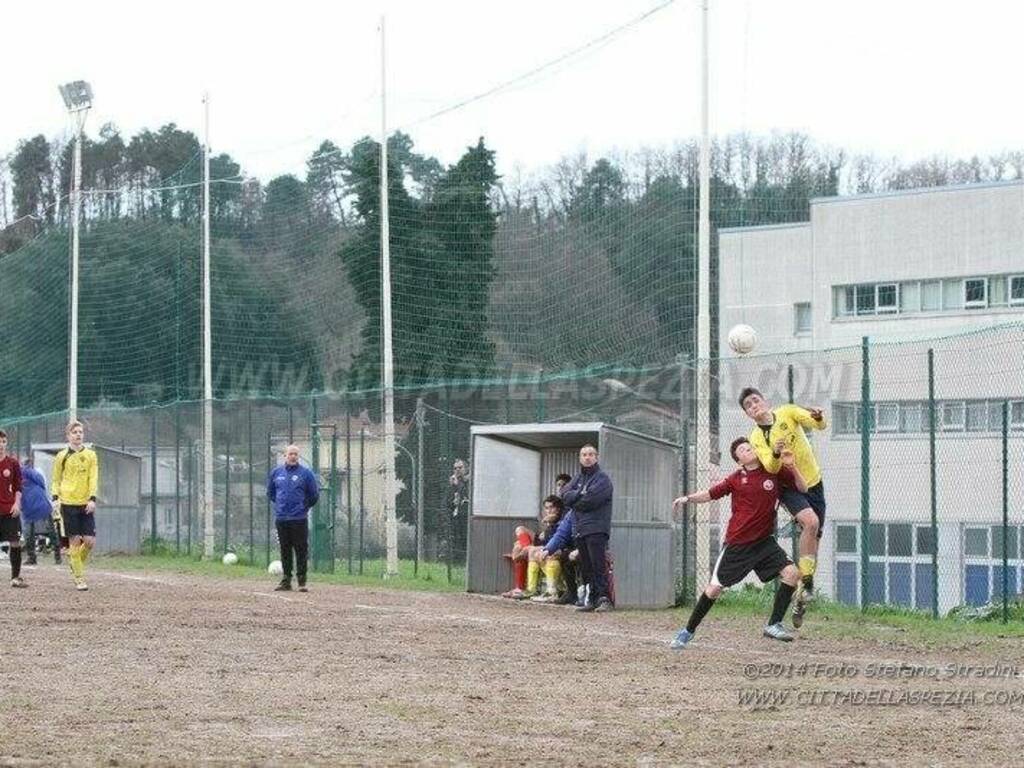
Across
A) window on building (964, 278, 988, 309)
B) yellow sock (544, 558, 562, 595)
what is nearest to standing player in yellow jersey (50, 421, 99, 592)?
yellow sock (544, 558, 562, 595)

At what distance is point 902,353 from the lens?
2889cm

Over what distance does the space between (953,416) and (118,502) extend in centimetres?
1520

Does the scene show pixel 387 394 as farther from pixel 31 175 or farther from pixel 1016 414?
pixel 31 175

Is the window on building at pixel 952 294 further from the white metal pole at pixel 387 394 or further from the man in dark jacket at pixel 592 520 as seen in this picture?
the man in dark jacket at pixel 592 520

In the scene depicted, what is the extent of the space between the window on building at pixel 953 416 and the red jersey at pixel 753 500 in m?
16.9

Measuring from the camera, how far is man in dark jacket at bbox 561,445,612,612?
65.1 ft

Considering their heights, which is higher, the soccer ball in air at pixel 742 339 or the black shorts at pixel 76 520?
the soccer ball in air at pixel 742 339

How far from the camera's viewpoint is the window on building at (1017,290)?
176ft

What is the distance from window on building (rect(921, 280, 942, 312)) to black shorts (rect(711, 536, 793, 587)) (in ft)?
139

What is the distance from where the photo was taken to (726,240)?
56.4 metres

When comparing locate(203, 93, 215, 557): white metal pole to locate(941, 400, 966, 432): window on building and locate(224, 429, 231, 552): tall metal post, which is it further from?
locate(941, 400, 966, 432): window on building

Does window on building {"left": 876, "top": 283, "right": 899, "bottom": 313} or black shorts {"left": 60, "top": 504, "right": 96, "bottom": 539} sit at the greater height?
window on building {"left": 876, "top": 283, "right": 899, "bottom": 313}

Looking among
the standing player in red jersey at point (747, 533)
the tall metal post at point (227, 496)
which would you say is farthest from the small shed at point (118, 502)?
the standing player in red jersey at point (747, 533)

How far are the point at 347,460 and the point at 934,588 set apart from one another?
440 inches
